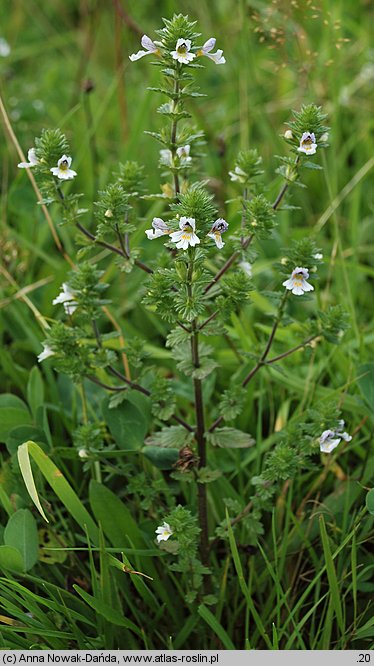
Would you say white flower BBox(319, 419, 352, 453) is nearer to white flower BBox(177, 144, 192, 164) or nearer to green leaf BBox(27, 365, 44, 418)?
white flower BBox(177, 144, 192, 164)

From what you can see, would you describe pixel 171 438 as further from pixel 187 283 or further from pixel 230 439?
pixel 187 283

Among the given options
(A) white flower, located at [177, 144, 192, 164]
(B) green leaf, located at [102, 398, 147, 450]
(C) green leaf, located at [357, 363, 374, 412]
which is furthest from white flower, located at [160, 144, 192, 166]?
(C) green leaf, located at [357, 363, 374, 412]

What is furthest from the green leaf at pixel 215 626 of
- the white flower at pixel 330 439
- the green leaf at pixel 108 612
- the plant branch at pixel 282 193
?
the plant branch at pixel 282 193

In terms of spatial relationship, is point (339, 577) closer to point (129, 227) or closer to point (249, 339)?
point (249, 339)

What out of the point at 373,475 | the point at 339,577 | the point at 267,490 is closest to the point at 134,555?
the point at 267,490

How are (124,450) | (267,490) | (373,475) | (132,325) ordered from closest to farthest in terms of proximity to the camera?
(267,490) < (124,450) < (373,475) < (132,325)

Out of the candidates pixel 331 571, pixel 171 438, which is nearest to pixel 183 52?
pixel 171 438
